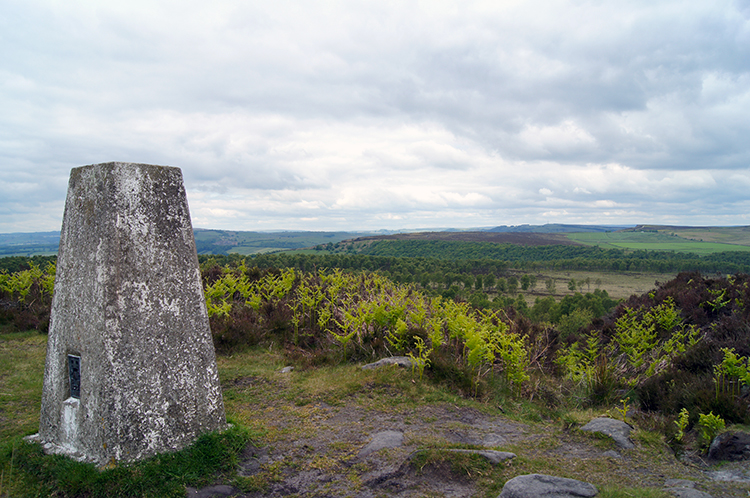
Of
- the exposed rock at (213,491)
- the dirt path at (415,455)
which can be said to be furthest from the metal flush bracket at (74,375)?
the dirt path at (415,455)

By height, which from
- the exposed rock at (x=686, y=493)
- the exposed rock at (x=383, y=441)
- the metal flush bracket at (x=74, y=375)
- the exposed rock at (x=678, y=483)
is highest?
the metal flush bracket at (x=74, y=375)

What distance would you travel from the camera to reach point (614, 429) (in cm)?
525

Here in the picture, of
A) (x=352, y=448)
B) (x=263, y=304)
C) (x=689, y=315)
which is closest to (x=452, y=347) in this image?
(x=352, y=448)

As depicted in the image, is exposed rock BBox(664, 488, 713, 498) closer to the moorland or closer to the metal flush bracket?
the moorland

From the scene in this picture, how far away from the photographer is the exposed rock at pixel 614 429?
16.2ft

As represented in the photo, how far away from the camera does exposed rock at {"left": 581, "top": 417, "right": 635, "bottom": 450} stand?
16.2 feet

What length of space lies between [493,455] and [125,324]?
4.21 metres

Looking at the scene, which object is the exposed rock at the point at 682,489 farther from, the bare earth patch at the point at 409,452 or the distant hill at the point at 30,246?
the distant hill at the point at 30,246

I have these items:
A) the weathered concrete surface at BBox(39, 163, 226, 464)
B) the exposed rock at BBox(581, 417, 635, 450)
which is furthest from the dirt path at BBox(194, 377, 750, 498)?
the weathered concrete surface at BBox(39, 163, 226, 464)

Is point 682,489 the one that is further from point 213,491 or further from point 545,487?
point 213,491

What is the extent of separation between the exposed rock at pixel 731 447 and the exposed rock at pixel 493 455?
2.39 metres

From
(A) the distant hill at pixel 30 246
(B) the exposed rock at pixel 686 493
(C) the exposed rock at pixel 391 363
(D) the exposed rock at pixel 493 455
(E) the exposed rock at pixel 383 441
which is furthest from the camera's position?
(A) the distant hill at pixel 30 246

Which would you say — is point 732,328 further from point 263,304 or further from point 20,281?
point 20,281

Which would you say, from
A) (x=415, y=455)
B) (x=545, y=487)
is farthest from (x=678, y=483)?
(x=415, y=455)
